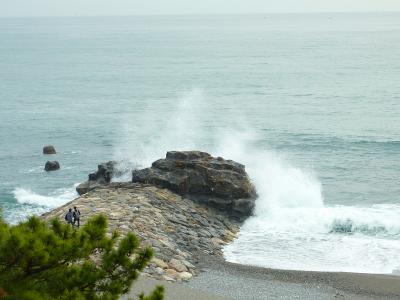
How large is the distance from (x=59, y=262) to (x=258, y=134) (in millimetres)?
50199

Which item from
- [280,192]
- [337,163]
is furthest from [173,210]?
[337,163]

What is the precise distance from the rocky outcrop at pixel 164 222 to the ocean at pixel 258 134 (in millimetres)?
1531

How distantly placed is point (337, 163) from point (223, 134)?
14421 millimetres

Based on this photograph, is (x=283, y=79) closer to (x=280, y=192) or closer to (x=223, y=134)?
(x=223, y=134)

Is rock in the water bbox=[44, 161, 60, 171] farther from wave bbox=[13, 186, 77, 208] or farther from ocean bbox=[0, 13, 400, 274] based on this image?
wave bbox=[13, 186, 77, 208]

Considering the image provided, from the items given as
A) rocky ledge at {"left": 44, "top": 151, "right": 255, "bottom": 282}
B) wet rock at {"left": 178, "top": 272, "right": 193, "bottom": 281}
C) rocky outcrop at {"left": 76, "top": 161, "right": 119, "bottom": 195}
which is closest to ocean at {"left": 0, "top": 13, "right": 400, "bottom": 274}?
rocky outcrop at {"left": 76, "top": 161, "right": 119, "bottom": 195}

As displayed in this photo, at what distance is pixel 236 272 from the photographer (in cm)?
2562

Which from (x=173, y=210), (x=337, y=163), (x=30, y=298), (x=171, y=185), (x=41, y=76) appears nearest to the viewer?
(x=30, y=298)

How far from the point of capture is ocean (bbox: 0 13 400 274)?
3278 cm

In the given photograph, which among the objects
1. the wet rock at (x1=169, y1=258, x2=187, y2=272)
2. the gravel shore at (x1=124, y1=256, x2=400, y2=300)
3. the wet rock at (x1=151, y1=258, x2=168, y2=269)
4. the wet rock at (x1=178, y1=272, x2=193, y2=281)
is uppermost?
the wet rock at (x1=151, y1=258, x2=168, y2=269)

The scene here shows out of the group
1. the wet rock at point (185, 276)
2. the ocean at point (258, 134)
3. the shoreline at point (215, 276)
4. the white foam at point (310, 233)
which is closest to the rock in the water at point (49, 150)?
the ocean at point (258, 134)

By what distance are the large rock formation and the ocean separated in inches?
48.2

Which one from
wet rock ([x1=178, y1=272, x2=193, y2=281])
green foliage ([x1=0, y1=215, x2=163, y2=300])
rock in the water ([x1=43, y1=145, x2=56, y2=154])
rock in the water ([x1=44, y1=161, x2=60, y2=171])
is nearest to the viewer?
green foliage ([x1=0, y1=215, x2=163, y2=300])

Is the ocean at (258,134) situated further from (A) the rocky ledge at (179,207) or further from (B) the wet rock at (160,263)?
(B) the wet rock at (160,263)
